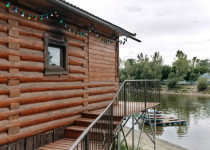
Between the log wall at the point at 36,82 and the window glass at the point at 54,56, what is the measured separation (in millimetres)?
355

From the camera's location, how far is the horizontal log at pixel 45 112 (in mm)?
4627

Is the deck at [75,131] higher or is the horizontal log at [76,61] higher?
the horizontal log at [76,61]

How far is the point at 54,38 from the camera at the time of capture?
577 centimetres

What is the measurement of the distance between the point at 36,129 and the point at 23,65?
5.14ft

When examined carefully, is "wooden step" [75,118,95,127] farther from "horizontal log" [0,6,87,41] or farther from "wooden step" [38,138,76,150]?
"horizontal log" [0,6,87,41]

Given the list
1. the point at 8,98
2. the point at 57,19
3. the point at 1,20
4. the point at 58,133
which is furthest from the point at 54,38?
the point at 58,133

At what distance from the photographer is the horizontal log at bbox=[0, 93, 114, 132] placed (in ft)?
15.2

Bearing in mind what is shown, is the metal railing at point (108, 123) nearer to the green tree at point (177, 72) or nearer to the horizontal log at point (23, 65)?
the horizontal log at point (23, 65)

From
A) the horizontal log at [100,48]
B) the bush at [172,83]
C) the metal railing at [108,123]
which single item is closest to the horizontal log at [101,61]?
the horizontal log at [100,48]

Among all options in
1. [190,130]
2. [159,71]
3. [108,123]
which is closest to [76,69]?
[108,123]

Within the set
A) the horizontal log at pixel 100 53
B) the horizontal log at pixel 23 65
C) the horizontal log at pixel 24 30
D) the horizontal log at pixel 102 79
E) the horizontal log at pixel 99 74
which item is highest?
the horizontal log at pixel 24 30

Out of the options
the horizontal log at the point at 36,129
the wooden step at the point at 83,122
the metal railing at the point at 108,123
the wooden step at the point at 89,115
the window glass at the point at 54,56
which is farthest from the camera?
the wooden step at the point at 89,115

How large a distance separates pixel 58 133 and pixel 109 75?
11.4 ft

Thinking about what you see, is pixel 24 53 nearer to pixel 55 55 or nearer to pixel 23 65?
pixel 23 65
